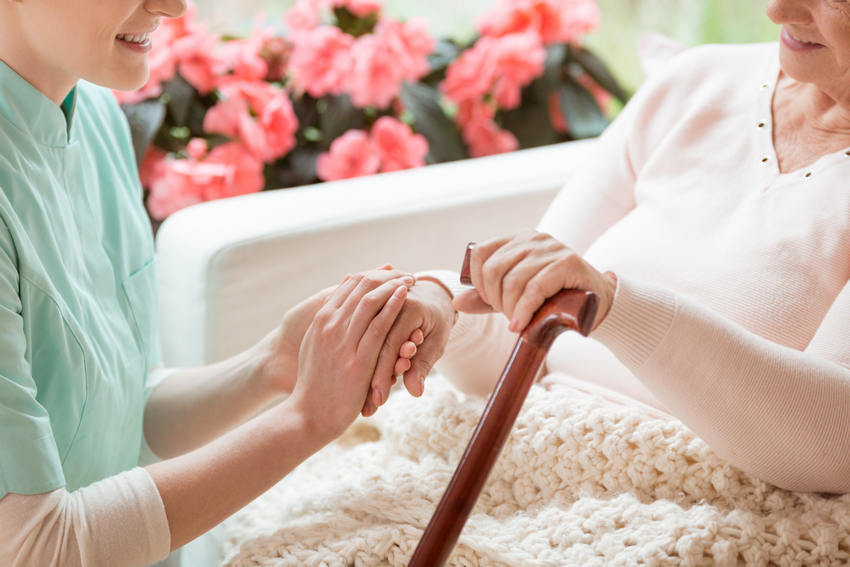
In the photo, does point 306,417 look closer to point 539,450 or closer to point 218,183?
point 539,450

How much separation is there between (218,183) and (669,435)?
1153 mm

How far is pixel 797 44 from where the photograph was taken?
3.73 ft

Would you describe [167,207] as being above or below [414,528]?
below

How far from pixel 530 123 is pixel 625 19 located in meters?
0.60

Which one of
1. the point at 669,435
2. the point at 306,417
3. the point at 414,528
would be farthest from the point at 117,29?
the point at 669,435

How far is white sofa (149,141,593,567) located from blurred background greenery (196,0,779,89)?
0.84 metres

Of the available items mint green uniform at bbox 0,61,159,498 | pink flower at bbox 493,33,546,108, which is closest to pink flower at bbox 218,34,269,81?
pink flower at bbox 493,33,546,108

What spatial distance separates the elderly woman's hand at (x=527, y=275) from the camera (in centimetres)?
90

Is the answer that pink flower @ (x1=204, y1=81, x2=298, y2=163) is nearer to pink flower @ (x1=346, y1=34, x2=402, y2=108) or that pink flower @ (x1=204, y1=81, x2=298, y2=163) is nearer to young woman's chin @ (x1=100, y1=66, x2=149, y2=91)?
pink flower @ (x1=346, y1=34, x2=402, y2=108)

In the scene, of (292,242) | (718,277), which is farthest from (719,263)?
(292,242)

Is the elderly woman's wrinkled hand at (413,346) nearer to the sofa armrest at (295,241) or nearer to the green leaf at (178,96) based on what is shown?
the sofa armrest at (295,241)

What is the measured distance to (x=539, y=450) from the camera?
43.3 inches

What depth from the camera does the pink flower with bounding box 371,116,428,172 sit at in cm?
197

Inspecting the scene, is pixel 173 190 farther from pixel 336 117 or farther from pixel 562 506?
pixel 562 506
